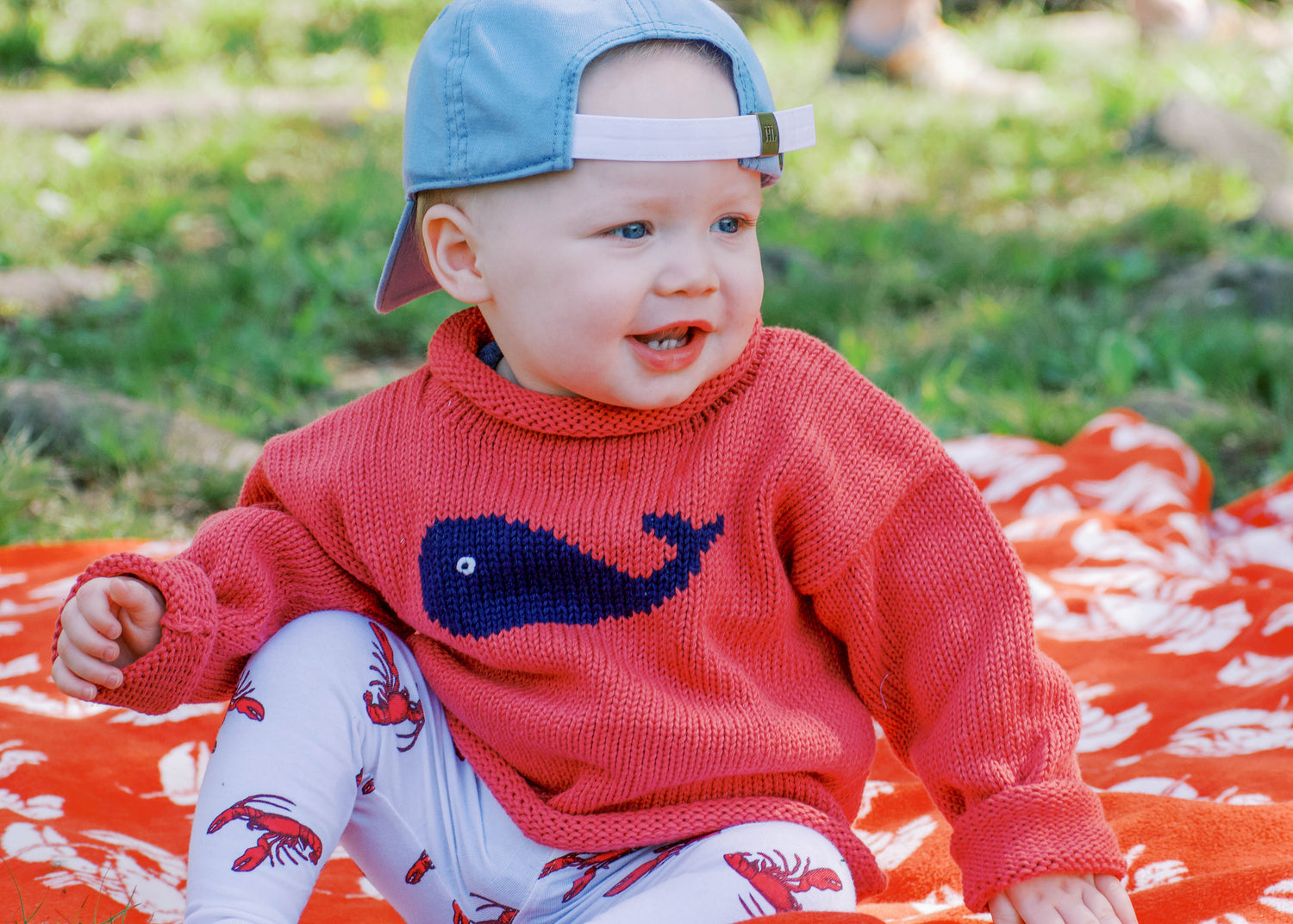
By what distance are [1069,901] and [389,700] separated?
0.70 m

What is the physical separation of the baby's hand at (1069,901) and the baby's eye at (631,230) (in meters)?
0.72

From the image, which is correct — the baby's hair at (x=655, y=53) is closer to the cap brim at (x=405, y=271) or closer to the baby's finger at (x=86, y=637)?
the cap brim at (x=405, y=271)

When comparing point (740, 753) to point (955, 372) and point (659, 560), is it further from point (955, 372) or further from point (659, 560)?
point (955, 372)

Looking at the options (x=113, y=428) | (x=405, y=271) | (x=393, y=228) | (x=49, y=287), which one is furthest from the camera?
(x=393, y=228)

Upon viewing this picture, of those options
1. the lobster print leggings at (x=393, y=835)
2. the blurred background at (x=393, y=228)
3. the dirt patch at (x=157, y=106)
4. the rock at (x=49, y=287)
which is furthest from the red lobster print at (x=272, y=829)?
the dirt patch at (x=157, y=106)

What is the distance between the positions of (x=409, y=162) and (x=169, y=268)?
262 centimetres

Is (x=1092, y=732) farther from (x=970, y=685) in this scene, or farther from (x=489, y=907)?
(x=489, y=907)

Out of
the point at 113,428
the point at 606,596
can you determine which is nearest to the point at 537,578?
the point at 606,596

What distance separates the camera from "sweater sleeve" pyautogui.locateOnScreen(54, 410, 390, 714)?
129 cm

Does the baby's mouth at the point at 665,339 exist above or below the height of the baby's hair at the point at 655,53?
below

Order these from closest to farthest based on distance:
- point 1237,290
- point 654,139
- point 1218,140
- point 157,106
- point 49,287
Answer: point 654,139 < point 49,287 < point 1237,290 < point 1218,140 < point 157,106

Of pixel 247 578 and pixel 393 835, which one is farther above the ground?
pixel 247 578

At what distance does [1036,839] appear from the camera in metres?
1.22

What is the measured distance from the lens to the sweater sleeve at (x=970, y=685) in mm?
1234
